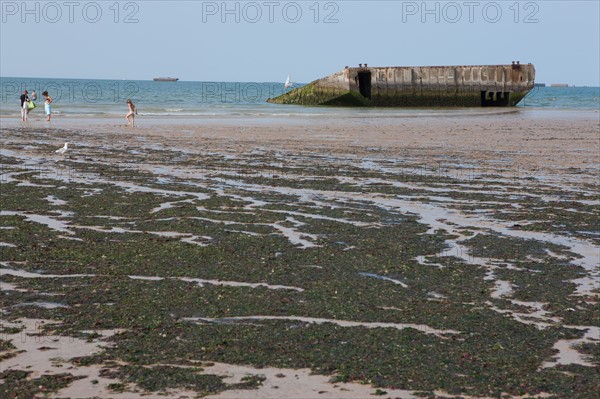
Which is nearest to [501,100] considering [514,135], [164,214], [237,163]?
[514,135]

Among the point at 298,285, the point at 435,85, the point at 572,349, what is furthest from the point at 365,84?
the point at 572,349

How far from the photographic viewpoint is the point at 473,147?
22.5 metres

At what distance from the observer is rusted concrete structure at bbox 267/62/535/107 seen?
207ft

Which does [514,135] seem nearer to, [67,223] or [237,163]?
[237,163]

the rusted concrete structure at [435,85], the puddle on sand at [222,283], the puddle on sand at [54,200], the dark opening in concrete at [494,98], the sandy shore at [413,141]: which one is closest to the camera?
the puddle on sand at [222,283]

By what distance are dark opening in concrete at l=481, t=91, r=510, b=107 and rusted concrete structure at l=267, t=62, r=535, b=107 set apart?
Result: 0.08 metres

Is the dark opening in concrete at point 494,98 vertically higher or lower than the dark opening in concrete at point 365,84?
lower

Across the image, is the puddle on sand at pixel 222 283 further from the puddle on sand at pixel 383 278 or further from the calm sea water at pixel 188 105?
the calm sea water at pixel 188 105

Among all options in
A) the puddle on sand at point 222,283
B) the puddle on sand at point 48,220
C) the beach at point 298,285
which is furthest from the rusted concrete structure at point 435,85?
the puddle on sand at point 222,283

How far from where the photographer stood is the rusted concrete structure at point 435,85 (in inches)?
2488

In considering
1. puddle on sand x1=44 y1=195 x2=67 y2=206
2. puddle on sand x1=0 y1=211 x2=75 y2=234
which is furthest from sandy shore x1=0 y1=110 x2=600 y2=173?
puddle on sand x1=0 y1=211 x2=75 y2=234

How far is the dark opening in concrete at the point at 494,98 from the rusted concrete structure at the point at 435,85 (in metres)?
0.08

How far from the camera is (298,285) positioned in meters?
7.04

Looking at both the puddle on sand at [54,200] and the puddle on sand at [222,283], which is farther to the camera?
the puddle on sand at [54,200]
